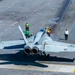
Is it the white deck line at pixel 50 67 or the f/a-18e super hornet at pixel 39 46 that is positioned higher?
the f/a-18e super hornet at pixel 39 46

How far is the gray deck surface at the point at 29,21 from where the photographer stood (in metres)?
31.8

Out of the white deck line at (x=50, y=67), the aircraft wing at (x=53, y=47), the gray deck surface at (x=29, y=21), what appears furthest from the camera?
the gray deck surface at (x=29, y=21)

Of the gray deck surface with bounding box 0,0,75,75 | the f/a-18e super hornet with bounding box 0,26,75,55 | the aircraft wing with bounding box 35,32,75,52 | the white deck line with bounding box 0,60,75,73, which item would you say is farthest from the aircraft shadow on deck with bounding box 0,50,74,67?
the aircraft wing with bounding box 35,32,75,52

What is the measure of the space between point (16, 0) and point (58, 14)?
17.3 meters

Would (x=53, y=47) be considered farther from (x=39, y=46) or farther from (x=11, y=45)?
(x=11, y=45)

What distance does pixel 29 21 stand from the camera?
48.5 meters

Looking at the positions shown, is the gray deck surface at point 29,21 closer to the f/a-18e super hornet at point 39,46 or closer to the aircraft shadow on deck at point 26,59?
the aircraft shadow on deck at point 26,59

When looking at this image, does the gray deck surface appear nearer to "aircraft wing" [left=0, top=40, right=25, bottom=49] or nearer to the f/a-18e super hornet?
"aircraft wing" [left=0, top=40, right=25, bottom=49]

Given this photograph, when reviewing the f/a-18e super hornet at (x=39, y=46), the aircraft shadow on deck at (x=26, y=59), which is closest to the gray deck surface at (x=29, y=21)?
the aircraft shadow on deck at (x=26, y=59)

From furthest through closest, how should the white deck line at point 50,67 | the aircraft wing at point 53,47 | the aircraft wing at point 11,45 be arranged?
the aircraft wing at point 11,45, the white deck line at point 50,67, the aircraft wing at point 53,47

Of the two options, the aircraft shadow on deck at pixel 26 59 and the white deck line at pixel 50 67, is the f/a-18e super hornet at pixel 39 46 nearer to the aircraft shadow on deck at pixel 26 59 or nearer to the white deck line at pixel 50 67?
the aircraft shadow on deck at pixel 26 59

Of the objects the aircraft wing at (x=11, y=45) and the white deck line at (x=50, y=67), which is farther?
the aircraft wing at (x=11, y=45)

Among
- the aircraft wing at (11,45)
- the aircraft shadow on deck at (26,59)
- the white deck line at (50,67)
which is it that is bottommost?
the white deck line at (50,67)

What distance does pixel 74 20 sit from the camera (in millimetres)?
48031
